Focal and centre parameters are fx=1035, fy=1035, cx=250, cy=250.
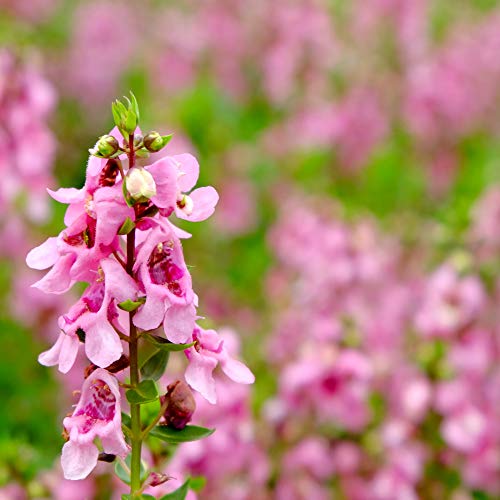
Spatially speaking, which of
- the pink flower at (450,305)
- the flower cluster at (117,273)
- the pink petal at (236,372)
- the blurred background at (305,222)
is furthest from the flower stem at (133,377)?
the pink flower at (450,305)

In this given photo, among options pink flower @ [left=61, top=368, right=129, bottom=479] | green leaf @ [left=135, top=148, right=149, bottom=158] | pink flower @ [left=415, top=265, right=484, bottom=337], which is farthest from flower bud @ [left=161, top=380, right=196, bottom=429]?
pink flower @ [left=415, top=265, right=484, bottom=337]

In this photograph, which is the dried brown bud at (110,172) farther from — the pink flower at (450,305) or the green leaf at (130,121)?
the pink flower at (450,305)

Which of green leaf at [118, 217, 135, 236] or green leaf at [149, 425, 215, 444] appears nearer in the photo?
green leaf at [118, 217, 135, 236]

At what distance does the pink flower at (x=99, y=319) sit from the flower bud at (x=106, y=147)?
0.43 ft

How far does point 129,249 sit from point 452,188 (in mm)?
4086

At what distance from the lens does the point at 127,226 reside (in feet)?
4.06

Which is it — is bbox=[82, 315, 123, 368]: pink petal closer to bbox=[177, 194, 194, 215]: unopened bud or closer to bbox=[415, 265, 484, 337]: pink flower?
bbox=[177, 194, 194, 215]: unopened bud

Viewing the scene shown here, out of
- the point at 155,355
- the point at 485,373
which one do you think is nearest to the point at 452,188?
the point at 485,373

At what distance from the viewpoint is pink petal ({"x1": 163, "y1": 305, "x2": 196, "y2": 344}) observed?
1268 millimetres

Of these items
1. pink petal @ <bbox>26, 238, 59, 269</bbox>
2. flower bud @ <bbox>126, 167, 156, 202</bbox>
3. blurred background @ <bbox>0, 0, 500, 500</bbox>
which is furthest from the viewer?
blurred background @ <bbox>0, 0, 500, 500</bbox>

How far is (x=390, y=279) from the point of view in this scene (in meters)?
3.74

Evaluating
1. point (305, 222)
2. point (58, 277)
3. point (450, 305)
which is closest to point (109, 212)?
point (58, 277)

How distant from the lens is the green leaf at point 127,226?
1.24m

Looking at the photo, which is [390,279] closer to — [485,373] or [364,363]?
[485,373]
